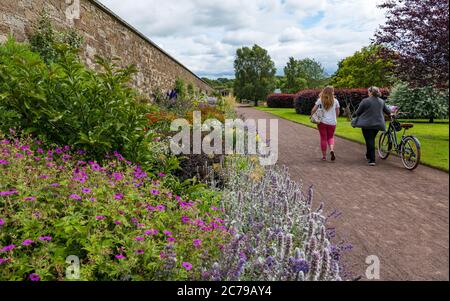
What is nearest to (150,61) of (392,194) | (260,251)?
(392,194)

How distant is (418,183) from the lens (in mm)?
5168

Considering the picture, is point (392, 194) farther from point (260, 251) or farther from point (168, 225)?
point (168, 225)

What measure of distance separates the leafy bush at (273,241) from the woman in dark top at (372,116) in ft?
11.0

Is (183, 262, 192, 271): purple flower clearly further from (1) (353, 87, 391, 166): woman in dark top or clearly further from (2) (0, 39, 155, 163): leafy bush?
(1) (353, 87, 391, 166): woman in dark top

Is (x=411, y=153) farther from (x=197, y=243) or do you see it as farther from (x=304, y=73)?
(x=304, y=73)

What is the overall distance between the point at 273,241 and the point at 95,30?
9214 millimetres

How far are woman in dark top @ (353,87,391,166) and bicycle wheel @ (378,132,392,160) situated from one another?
512 millimetres

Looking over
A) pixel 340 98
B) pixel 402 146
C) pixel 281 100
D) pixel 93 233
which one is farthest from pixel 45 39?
pixel 281 100

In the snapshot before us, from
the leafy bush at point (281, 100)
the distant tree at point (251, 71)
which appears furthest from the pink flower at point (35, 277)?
the leafy bush at point (281, 100)

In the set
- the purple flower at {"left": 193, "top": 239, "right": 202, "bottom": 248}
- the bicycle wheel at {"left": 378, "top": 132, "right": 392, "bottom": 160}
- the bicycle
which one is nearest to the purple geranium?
the purple flower at {"left": 193, "top": 239, "right": 202, "bottom": 248}

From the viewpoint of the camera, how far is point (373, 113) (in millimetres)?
6930

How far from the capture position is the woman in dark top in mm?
6887

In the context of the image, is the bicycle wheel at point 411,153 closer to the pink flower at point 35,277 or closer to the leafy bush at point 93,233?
the leafy bush at point 93,233
